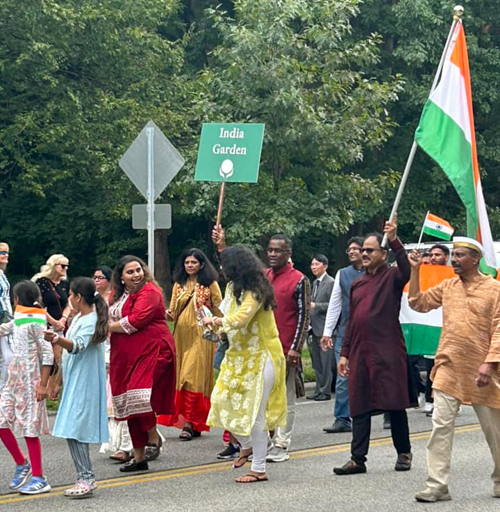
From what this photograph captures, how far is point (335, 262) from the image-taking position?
109 feet

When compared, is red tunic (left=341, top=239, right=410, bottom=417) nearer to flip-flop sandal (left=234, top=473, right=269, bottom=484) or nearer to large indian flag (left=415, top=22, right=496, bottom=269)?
large indian flag (left=415, top=22, right=496, bottom=269)

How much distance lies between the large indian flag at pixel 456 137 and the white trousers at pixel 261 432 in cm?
188

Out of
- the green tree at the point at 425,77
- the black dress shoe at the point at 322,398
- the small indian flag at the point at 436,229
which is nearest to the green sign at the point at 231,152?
the black dress shoe at the point at 322,398

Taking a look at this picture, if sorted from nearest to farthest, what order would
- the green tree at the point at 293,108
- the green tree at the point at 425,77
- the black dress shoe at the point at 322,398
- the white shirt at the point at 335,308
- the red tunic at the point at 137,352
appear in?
the red tunic at the point at 137,352
the white shirt at the point at 335,308
the black dress shoe at the point at 322,398
the green tree at the point at 293,108
the green tree at the point at 425,77

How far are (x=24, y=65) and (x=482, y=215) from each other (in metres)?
20.6

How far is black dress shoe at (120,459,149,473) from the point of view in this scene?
9.48 m

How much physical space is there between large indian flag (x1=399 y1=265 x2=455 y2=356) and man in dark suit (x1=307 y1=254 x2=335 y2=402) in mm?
1008

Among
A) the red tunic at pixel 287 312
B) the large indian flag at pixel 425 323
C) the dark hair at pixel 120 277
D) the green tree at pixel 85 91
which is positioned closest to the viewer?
the dark hair at pixel 120 277

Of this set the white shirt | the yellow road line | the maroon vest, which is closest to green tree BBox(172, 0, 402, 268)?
the white shirt

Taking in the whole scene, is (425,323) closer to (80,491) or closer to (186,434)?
(186,434)

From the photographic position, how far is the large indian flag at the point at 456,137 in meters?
9.07

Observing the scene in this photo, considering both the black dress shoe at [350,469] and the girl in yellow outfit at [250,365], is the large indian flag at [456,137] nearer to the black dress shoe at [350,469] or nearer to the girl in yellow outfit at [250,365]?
the girl in yellow outfit at [250,365]

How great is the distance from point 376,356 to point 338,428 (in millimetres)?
2610

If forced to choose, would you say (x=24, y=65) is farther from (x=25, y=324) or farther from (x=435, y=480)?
(x=435, y=480)
